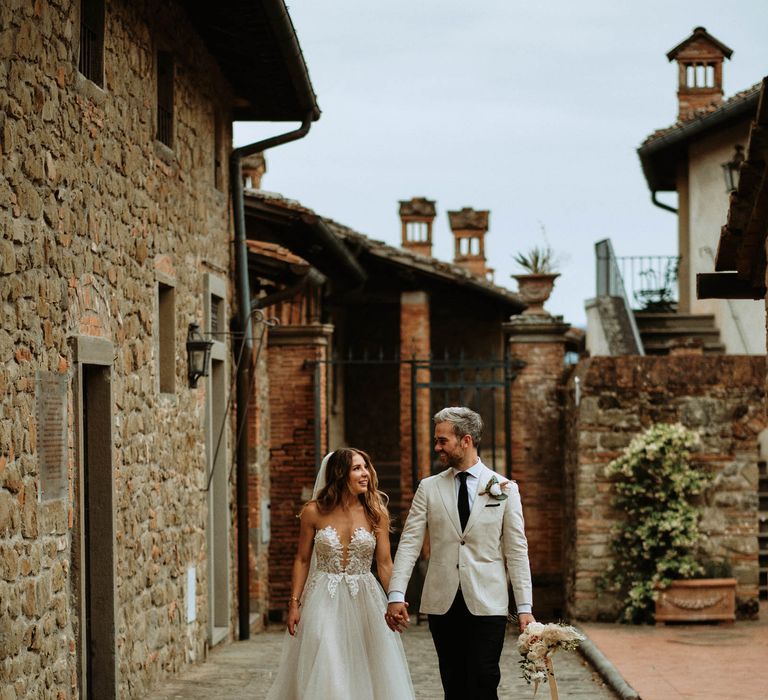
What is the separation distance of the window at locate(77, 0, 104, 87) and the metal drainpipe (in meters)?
4.57

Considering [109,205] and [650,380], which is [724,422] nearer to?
[650,380]

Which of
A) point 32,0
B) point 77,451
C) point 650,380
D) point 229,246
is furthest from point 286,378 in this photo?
point 32,0

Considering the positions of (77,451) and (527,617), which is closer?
(527,617)

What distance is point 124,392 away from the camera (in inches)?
344

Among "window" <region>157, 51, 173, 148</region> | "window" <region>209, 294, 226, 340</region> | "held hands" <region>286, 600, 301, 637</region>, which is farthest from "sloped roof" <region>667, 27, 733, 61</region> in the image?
"held hands" <region>286, 600, 301, 637</region>

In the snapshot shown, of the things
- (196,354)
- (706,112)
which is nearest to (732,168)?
(706,112)

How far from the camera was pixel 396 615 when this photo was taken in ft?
22.3

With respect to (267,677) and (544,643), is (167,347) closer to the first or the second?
(267,677)

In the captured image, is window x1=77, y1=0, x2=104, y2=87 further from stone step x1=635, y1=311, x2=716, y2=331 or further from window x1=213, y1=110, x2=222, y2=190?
stone step x1=635, y1=311, x2=716, y2=331

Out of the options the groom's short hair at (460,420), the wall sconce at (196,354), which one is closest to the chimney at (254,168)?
the wall sconce at (196,354)

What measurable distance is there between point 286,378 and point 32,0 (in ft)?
32.2

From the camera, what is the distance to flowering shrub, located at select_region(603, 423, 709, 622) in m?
13.1

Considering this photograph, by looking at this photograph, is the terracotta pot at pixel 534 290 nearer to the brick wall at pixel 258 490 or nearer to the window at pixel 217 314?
the brick wall at pixel 258 490

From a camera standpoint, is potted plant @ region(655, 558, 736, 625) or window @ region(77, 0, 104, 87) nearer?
window @ region(77, 0, 104, 87)
